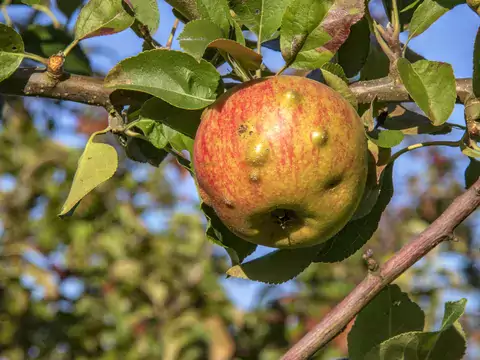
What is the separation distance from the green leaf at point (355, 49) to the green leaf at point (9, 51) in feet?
1.67

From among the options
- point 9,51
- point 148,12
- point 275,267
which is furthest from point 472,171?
point 9,51

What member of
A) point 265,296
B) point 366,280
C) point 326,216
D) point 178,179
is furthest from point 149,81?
point 178,179

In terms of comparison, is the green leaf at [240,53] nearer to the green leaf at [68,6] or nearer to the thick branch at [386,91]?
the thick branch at [386,91]

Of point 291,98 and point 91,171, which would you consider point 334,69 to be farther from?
point 91,171

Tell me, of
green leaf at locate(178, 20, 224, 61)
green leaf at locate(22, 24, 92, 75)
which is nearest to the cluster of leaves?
green leaf at locate(178, 20, 224, 61)

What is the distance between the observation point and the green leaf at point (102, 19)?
1.05 meters

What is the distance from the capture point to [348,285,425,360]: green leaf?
992 millimetres

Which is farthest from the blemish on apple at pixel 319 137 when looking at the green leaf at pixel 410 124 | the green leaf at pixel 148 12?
the green leaf at pixel 148 12

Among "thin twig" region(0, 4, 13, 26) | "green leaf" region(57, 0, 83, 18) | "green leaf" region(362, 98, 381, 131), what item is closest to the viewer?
"green leaf" region(362, 98, 381, 131)

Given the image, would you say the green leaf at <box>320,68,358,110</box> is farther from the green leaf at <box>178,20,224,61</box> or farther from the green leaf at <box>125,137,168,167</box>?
the green leaf at <box>125,137,168,167</box>

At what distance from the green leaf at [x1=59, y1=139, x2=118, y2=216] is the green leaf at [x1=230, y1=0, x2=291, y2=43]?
28 cm

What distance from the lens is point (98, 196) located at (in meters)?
3.55

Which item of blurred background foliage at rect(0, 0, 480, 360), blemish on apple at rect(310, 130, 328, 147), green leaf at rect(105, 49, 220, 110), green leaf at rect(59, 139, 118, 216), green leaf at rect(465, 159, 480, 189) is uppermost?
green leaf at rect(105, 49, 220, 110)

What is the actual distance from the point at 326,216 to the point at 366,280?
12cm
